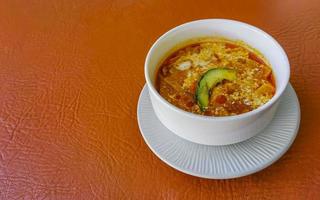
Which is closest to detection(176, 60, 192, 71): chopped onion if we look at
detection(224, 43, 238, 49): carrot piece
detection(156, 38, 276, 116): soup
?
detection(156, 38, 276, 116): soup

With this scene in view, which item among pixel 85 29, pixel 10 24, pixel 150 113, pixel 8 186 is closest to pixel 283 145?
pixel 150 113

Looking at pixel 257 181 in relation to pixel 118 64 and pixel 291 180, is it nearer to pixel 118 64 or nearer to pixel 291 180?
pixel 291 180

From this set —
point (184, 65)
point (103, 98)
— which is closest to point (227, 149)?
point (184, 65)

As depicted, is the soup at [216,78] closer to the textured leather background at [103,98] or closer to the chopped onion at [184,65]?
the chopped onion at [184,65]

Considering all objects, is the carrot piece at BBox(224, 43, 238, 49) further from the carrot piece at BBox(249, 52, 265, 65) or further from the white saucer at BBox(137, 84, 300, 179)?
the white saucer at BBox(137, 84, 300, 179)

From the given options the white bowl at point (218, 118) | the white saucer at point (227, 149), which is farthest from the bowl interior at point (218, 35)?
the white saucer at point (227, 149)
